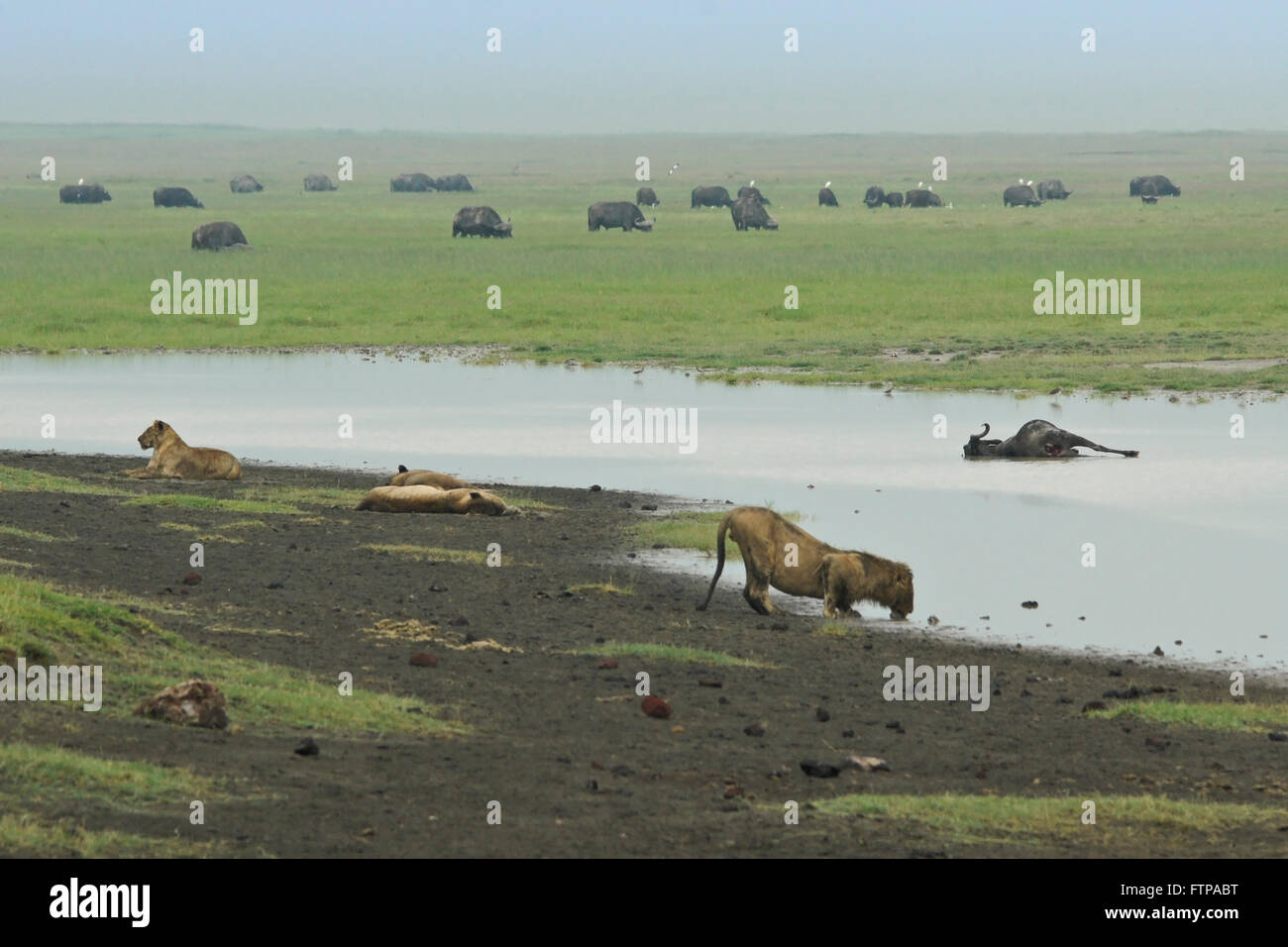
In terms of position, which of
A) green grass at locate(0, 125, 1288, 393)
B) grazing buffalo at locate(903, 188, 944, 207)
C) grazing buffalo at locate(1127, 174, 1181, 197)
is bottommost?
green grass at locate(0, 125, 1288, 393)

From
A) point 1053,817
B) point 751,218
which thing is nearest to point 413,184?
point 751,218

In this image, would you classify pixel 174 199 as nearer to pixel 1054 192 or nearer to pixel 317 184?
pixel 317 184

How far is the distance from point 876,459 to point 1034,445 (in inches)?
75.9

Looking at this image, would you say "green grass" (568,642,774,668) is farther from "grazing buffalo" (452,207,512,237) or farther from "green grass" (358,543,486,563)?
"grazing buffalo" (452,207,512,237)

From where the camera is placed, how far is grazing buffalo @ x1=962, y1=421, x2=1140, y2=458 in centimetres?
2256

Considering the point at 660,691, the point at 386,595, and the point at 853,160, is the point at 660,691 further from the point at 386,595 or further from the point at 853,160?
the point at 853,160

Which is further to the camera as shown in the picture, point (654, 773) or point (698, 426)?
point (698, 426)

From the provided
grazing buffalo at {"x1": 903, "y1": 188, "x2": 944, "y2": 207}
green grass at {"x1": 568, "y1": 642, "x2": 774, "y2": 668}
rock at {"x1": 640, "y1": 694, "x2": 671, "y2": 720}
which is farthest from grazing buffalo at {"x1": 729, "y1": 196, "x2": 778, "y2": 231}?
rock at {"x1": 640, "y1": 694, "x2": 671, "y2": 720}

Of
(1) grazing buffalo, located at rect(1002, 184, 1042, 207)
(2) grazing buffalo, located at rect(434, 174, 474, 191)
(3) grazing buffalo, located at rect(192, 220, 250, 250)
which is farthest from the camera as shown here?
(2) grazing buffalo, located at rect(434, 174, 474, 191)

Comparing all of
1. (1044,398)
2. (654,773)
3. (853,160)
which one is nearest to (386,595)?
(654,773)

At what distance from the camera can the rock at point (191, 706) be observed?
927 centimetres

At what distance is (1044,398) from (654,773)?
21102 millimetres

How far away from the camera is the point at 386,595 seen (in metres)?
13.9

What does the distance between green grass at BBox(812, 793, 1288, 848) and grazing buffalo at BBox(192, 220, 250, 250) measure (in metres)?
53.8
